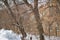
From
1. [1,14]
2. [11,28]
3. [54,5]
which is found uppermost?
[54,5]

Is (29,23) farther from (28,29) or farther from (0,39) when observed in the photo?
(0,39)

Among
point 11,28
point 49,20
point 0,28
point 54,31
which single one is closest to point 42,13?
point 49,20

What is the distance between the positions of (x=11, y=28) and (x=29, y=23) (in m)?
0.56

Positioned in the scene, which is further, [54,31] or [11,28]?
[11,28]

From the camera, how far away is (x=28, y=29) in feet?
14.7

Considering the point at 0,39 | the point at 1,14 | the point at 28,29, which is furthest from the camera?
the point at 1,14

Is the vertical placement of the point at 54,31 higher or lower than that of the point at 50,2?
lower

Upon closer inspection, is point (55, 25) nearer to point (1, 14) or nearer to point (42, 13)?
point (42, 13)

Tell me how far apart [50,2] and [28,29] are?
3.20ft

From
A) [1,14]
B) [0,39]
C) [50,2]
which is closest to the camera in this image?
[0,39]

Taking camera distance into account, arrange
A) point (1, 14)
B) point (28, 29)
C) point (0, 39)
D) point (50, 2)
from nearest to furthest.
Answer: point (0, 39), point (50, 2), point (28, 29), point (1, 14)

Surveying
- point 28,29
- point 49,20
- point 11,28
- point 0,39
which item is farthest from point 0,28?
point 49,20

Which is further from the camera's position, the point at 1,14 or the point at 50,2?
the point at 1,14

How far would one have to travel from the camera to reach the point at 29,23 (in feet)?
14.8
